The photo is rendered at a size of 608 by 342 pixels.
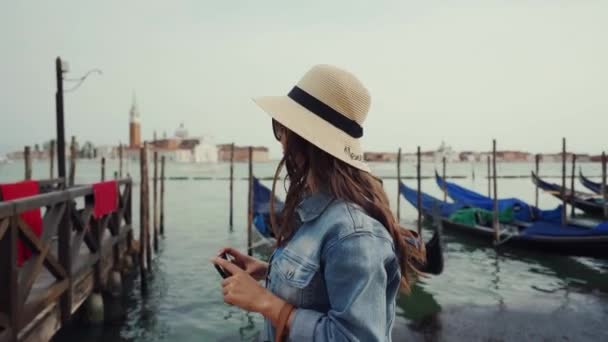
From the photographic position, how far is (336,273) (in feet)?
2.74

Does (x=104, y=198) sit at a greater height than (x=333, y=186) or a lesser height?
lesser

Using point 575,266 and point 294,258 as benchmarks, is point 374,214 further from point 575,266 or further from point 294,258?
point 575,266

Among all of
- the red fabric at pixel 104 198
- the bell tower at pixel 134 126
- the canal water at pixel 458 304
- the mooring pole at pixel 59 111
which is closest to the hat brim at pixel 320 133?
the red fabric at pixel 104 198

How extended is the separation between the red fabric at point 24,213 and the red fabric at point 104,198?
2.95 ft

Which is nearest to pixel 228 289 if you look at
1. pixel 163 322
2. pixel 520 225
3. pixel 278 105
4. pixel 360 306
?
pixel 360 306

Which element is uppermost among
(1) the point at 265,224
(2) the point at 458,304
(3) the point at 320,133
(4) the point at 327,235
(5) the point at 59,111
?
(5) the point at 59,111

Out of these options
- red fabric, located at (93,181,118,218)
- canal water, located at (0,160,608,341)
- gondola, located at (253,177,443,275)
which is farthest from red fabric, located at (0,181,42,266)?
gondola, located at (253,177,443,275)

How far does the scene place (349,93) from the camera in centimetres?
99

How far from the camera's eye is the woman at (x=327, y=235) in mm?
833

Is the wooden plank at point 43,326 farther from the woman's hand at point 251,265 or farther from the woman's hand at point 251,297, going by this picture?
the woman's hand at point 251,297

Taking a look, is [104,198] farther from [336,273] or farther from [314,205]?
[336,273]

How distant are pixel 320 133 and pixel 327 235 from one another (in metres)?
0.22

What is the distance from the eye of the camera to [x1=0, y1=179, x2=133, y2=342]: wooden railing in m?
2.75

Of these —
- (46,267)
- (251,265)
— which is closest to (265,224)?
(46,267)
